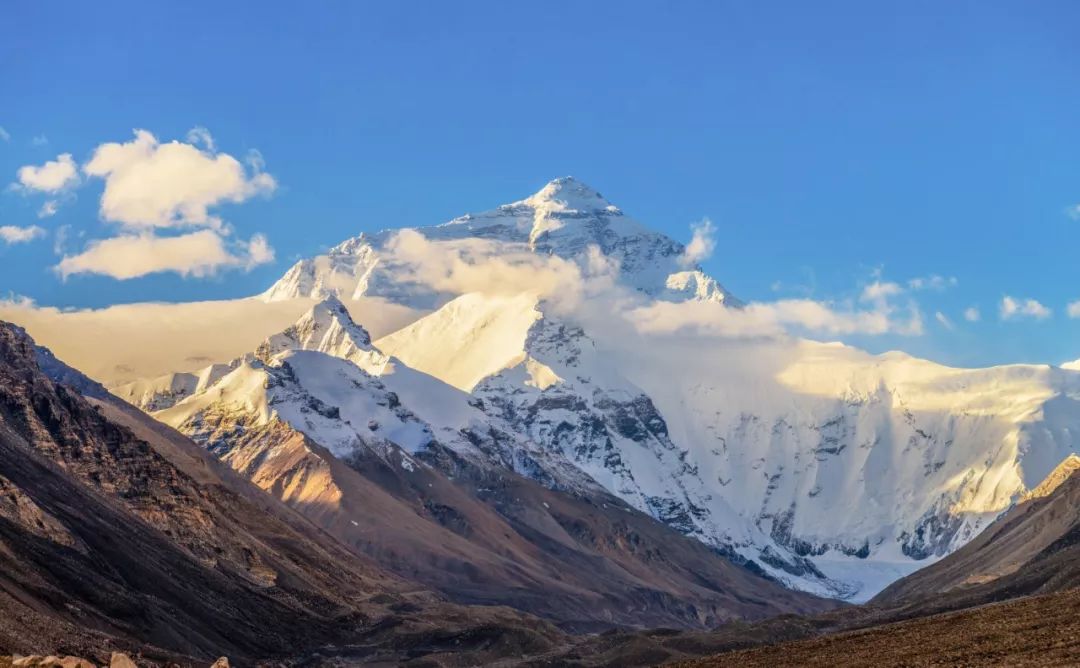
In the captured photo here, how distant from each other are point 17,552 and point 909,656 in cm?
8885

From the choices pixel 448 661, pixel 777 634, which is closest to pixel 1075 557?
pixel 777 634

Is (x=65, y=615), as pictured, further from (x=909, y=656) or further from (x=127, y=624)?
(x=909, y=656)

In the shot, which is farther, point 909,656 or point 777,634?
point 777,634

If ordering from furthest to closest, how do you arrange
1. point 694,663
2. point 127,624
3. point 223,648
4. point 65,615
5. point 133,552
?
point 133,552 → point 223,648 → point 127,624 → point 65,615 → point 694,663

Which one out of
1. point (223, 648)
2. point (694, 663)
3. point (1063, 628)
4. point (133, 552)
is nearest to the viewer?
point (1063, 628)

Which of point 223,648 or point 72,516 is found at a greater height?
point 72,516

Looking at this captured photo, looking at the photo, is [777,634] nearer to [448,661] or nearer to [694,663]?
[448,661]

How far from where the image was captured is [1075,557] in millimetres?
174500

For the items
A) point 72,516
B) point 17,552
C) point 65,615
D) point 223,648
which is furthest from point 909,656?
point 72,516

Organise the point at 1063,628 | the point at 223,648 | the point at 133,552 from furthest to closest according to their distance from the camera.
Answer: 1. the point at 133,552
2. the point at 223,648
3. the point at 1063,628

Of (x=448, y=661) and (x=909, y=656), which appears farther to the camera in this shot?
(x=448, y=661)

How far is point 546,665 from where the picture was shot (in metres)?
181

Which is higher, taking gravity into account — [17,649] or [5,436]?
[5,436]

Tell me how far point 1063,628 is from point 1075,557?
297ft
